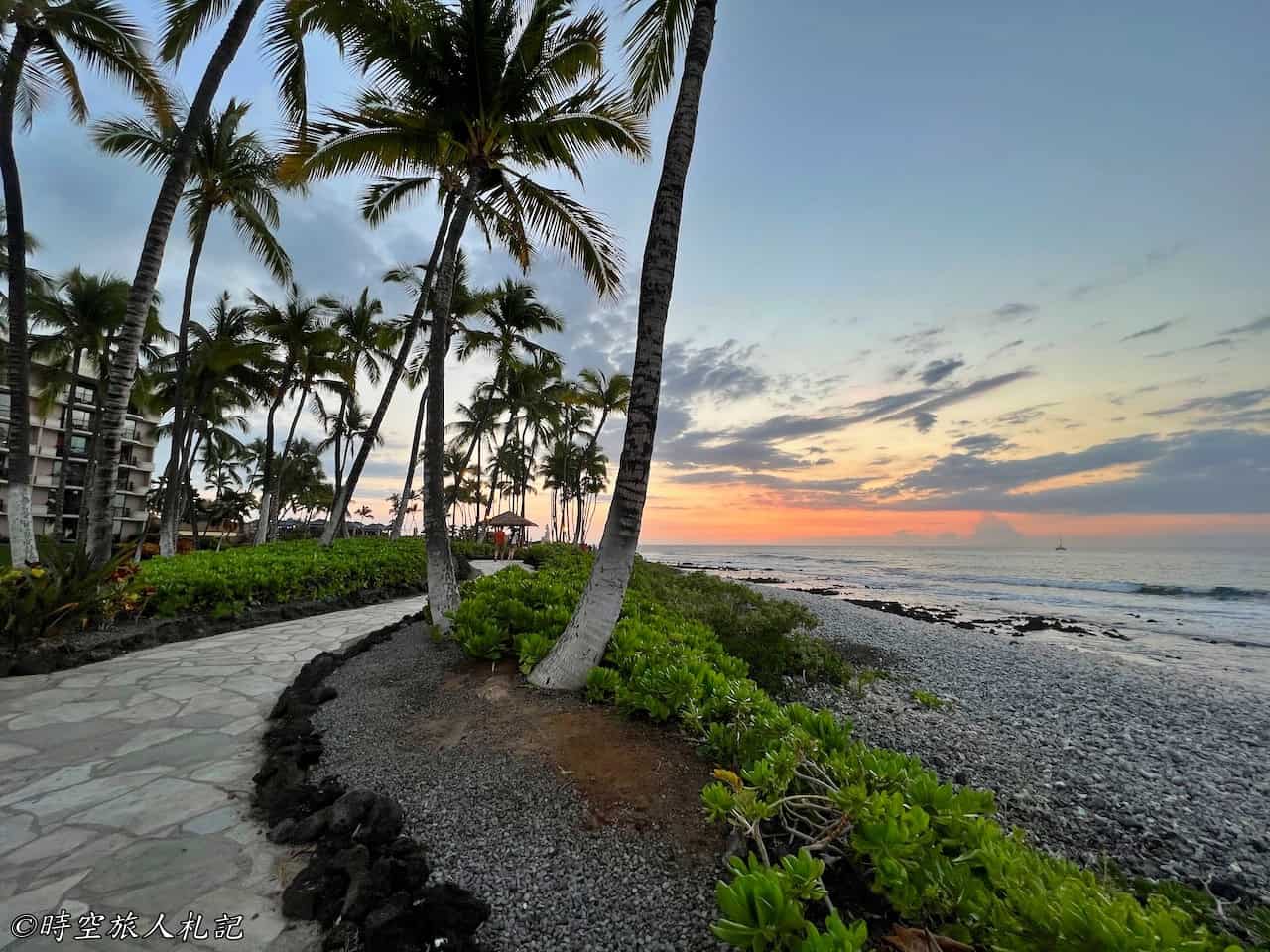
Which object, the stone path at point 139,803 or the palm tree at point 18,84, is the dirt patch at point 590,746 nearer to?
the stone path at point 139,803

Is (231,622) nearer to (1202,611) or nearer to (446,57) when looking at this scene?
(446,57)

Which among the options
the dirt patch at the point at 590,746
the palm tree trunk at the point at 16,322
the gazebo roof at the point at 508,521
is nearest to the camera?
the dirt patch at the point at 590,746

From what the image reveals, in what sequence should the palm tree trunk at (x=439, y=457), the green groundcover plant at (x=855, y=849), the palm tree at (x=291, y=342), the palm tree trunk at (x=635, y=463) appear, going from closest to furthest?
the green groundcover plant at (x=855, y=849) < the palm tree trunk at (x=635, y=463) < the palm tree trunk at (x=439, y=457) < the palm tree at (x=291, y=342)

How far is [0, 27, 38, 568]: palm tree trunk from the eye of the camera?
8.07 meters

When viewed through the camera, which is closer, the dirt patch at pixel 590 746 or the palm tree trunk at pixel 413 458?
the dirt patch at pixel 590 746

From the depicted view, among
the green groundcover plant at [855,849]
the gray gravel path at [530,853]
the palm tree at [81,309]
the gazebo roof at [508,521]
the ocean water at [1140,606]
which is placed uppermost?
the palm tree at [81,309]

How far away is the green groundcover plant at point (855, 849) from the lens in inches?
57.2

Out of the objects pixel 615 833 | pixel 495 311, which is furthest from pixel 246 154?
pixel 615 833

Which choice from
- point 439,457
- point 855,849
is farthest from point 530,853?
point 439,457

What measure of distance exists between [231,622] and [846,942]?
29.7 feet

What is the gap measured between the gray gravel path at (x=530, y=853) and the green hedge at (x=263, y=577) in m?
5.63

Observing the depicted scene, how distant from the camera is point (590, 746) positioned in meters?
3.37

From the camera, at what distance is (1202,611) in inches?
793

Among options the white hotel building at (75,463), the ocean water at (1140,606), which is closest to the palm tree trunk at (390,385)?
the ocean water at (1140,606)
